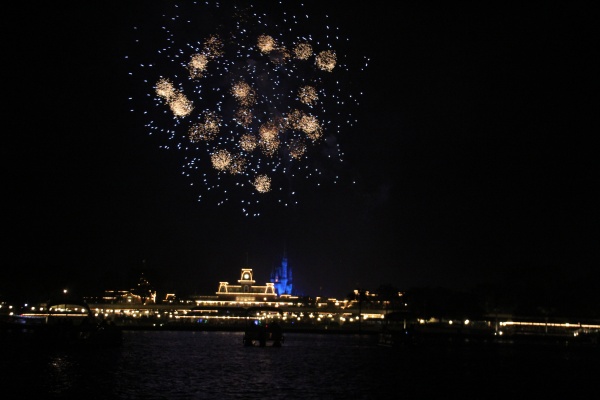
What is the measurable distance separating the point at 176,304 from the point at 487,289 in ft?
224

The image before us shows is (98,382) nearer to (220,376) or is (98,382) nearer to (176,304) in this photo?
(220,376)

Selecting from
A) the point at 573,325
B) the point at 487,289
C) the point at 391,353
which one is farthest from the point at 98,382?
the point at 487,289

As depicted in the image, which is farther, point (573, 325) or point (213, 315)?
point (213, 315)

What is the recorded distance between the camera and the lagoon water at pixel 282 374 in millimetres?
27797

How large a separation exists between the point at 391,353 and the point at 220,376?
22235 mm

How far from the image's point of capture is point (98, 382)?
29.8m

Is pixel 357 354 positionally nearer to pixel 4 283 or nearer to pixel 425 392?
pixel 425 392

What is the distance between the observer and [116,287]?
593 feet

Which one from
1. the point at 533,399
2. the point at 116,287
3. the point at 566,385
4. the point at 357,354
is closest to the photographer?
the point at 533,399

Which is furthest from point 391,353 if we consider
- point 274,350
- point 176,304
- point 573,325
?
point 176,304

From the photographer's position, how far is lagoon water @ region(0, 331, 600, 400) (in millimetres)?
27797

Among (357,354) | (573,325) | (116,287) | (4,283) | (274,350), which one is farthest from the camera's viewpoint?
(116,287)

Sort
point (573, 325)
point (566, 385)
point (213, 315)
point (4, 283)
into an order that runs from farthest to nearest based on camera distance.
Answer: point (213, 315) → point (4, 283) → point (573, 325) → point (566, 385)

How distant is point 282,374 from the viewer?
34.8 m
